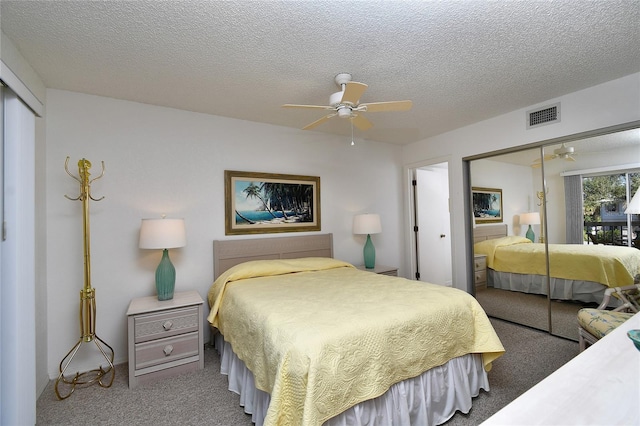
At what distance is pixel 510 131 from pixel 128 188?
4.08m

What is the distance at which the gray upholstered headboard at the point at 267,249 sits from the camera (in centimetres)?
318

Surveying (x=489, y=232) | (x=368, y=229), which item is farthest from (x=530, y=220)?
(x=368, y=229)

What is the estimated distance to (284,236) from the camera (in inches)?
142

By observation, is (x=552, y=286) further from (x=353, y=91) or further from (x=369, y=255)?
(x=353, y=91)

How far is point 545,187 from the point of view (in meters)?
3.14

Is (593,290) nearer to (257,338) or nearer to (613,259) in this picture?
(613,259)

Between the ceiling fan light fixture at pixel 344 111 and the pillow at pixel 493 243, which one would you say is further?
the pillow at pixel 493 243

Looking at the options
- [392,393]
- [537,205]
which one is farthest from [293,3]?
[537,205]

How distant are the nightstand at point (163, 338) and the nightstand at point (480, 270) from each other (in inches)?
130

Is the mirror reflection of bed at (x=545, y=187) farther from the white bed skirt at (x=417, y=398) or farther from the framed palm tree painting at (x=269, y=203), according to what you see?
the framed palm tree painting at (x=269, y=203)

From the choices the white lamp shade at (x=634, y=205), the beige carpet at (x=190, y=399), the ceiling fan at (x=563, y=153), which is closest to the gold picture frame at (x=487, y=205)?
the ceiling fan at (x=563, y=153)

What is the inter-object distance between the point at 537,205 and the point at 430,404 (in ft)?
8.28

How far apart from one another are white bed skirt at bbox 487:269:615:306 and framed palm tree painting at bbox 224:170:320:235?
2325mm

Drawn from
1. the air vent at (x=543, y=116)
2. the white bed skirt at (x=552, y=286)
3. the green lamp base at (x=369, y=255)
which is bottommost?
the white bed skirt at (x=552, y=286)
